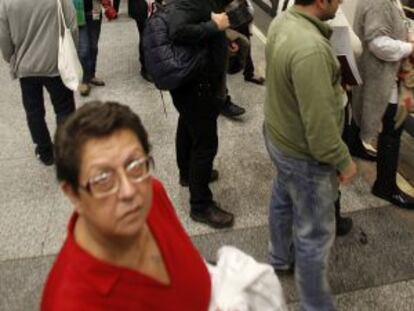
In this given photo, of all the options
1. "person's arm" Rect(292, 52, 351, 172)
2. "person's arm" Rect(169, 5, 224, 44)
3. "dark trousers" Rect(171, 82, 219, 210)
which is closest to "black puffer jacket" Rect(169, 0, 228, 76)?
"person's arm" Rect(169, 5, 224, 44)

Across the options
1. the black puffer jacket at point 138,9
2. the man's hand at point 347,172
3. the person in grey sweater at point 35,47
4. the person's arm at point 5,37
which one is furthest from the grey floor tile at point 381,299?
the black puffer jacket at point 138,9

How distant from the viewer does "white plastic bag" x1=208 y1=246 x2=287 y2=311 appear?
1.32 metres

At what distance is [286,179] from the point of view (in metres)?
2.04

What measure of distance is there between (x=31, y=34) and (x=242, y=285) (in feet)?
7.69

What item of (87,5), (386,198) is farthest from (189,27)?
(87,5)

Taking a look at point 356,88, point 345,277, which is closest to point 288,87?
point 345,277

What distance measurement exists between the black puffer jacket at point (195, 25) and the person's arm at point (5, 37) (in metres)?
1.24

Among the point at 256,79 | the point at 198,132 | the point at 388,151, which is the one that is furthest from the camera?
the point at 256,79

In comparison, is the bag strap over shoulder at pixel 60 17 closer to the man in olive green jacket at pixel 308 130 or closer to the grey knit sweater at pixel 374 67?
the man in olive green jacket at pixel 308 130

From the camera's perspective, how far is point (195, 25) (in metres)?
2.24

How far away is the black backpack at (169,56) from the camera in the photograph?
7.48ft

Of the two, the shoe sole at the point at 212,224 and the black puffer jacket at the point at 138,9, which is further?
the black puffer jacket at the point at 138,9

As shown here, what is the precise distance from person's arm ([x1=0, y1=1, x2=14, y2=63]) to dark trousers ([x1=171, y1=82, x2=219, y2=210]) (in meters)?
1.25

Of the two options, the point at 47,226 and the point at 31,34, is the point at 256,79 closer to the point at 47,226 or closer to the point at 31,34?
the point at 31,34
